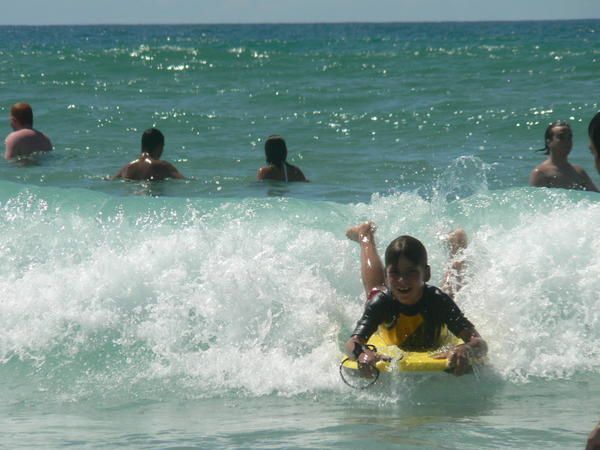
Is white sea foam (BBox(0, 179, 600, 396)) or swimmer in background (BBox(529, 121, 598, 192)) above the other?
swimmer in background (BBox(529, 121, 598, 192))

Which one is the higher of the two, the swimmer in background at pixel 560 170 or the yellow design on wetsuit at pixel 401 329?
the swimmer in background at pixel 560 170

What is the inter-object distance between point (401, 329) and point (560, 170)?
3.69m

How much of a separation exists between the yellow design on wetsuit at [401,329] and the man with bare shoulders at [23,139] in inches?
304

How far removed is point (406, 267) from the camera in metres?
5.25

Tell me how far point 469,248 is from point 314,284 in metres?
1.01

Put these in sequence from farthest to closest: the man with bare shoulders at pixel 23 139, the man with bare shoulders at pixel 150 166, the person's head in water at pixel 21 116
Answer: the person's head in water at pixel 21 116
the man with bare shoulders at pixel 23 139
the man with bare shoulders at pixel 150 166

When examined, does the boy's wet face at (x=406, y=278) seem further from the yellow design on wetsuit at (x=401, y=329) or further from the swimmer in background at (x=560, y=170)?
the swimmer in background at (x=560, y=170)

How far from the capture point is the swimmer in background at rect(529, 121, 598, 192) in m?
8.57

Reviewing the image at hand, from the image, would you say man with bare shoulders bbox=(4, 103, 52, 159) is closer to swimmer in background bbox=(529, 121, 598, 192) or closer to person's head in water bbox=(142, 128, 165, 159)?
person's head in water bbox=(142, 128, 165, 159)

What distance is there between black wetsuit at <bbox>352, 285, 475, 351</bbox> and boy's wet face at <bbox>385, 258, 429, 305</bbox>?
7 cm

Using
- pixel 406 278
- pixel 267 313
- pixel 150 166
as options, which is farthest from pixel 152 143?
pixel 406 278

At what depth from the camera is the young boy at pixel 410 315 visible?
17.0 feet

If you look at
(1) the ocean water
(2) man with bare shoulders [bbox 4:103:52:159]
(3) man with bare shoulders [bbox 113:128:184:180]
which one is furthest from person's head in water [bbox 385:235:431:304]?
(2) man with bare shoulders [bbox 4:103:52:159]

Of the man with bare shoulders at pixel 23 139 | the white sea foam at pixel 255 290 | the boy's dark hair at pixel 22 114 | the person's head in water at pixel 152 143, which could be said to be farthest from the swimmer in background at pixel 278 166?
the boy's dark hair at pixel 22 114
